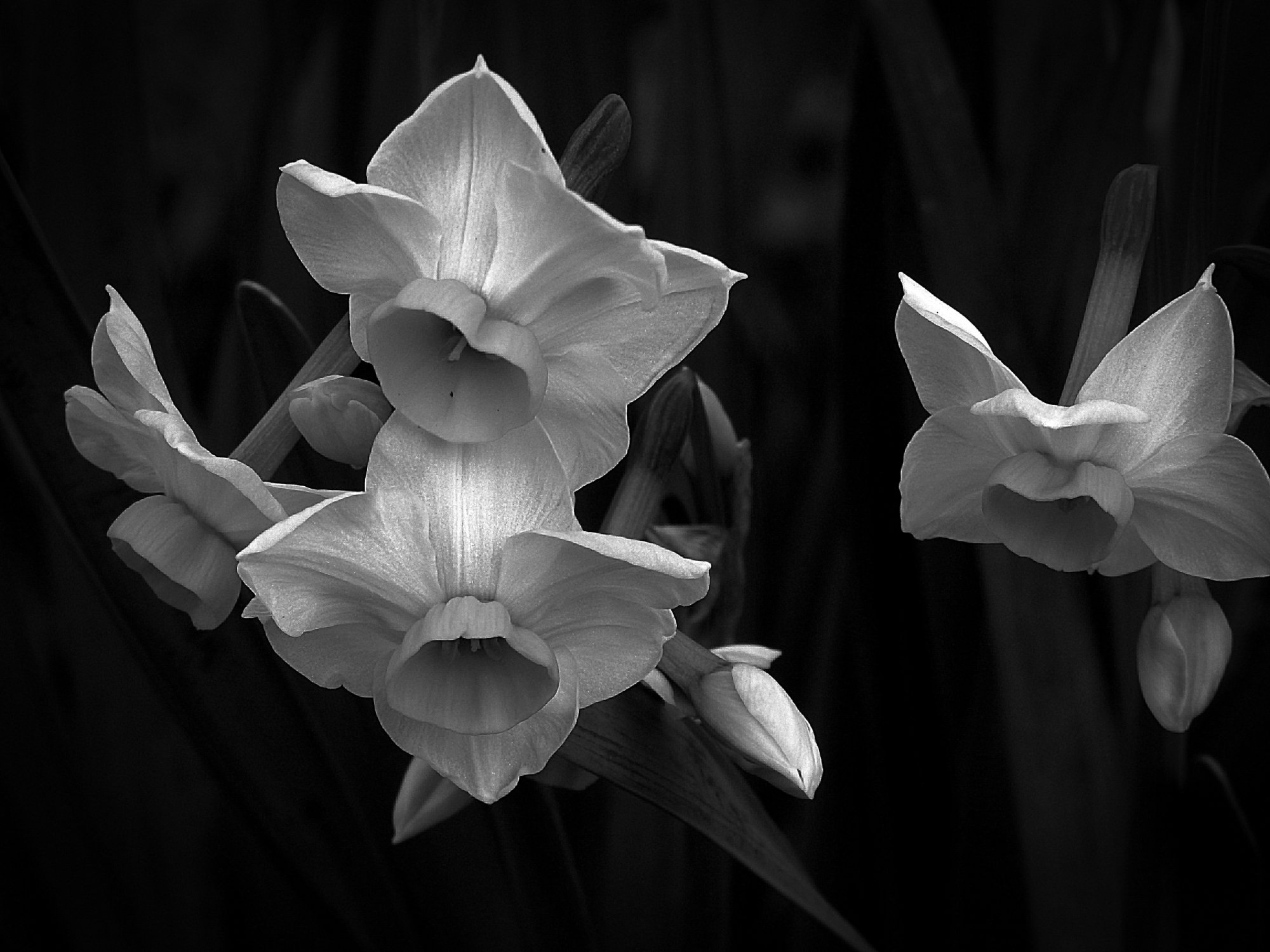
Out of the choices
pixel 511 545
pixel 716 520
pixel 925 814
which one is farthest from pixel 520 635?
pixel 925 814

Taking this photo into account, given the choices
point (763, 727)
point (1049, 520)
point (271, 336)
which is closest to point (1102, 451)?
point (1049, 520)

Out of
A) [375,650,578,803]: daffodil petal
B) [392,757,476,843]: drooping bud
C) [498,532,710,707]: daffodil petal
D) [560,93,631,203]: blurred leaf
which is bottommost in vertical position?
[392,757,476,843]: drooping bud

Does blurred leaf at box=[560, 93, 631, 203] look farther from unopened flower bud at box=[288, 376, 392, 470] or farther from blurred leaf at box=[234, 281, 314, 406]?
blurred leaf at box=[234, 281, 314, 406]

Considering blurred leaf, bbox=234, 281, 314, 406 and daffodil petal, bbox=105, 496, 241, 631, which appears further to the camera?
blurred leaf, bbox=234, 281, 314, 406

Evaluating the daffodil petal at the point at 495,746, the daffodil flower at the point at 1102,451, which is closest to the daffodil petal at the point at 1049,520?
the daffodil flower at the point at 1102,451

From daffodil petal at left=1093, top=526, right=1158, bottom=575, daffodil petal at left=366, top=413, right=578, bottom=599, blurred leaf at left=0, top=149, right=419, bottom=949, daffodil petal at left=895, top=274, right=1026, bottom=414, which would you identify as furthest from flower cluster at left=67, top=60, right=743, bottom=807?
daffodil petal at left=1093, top=526, right=1158, bottom=575

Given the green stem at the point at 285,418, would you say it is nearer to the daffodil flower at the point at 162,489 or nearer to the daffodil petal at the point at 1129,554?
the daffodil flower at the point at 162,489
